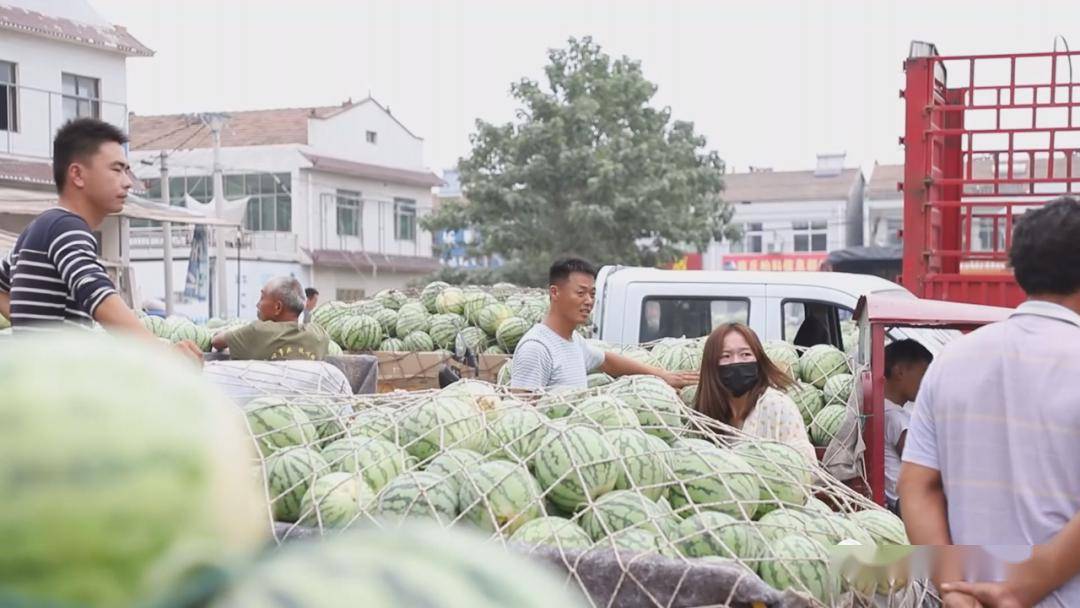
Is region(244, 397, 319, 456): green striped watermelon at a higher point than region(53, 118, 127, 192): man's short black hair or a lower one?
lower

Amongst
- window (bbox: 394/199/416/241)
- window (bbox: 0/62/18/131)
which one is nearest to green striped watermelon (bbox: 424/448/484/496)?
window (bbox: 0/62/18/131)

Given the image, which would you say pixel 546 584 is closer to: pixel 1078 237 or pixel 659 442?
pixel 1078 237

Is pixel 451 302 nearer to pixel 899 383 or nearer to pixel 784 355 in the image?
pixel 784 355

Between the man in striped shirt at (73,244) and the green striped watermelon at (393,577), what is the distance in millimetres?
2799

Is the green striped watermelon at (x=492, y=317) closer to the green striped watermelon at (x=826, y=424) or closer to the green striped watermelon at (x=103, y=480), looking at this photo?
the green striped watermelon at (x=826, y=424)

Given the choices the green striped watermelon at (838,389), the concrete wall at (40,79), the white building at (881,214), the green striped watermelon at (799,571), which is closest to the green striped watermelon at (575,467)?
the green striped watermelon at (799,571)

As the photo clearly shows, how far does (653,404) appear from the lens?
5.05 m

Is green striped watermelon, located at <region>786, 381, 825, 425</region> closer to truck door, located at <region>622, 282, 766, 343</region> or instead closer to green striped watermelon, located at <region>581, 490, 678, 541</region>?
truck door, located at <region>622, 282, 766, 343</region>

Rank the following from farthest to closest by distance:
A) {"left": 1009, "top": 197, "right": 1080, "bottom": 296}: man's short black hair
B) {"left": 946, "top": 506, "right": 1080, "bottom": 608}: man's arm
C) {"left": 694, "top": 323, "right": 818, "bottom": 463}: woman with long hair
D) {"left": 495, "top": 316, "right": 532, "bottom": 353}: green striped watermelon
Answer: {"left": 495, "top": 316, "right": 532, "bottom": 353}: green striped watermelon
{"left": 694, "top": 323, "right": 818, "bottom": 463}: woman with long hair
{"left": 1009, "top": 197, "right": 1080, "bottom": 296}: man's short black hair
{"left": 946, "top": 506, "right": 1080, "bottom": 608}: man's arm

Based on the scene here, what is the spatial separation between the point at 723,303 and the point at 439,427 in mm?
4557

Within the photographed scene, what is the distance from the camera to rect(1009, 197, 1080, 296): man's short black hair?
295 centimetres

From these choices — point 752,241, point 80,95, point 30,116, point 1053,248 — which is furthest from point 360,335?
point 752,241

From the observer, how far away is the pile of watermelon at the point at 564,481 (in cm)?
367

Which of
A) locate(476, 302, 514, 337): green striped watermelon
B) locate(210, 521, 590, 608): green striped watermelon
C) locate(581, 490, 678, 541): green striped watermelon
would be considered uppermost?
locate(210, 521, 590, 608): green striped watermelon
